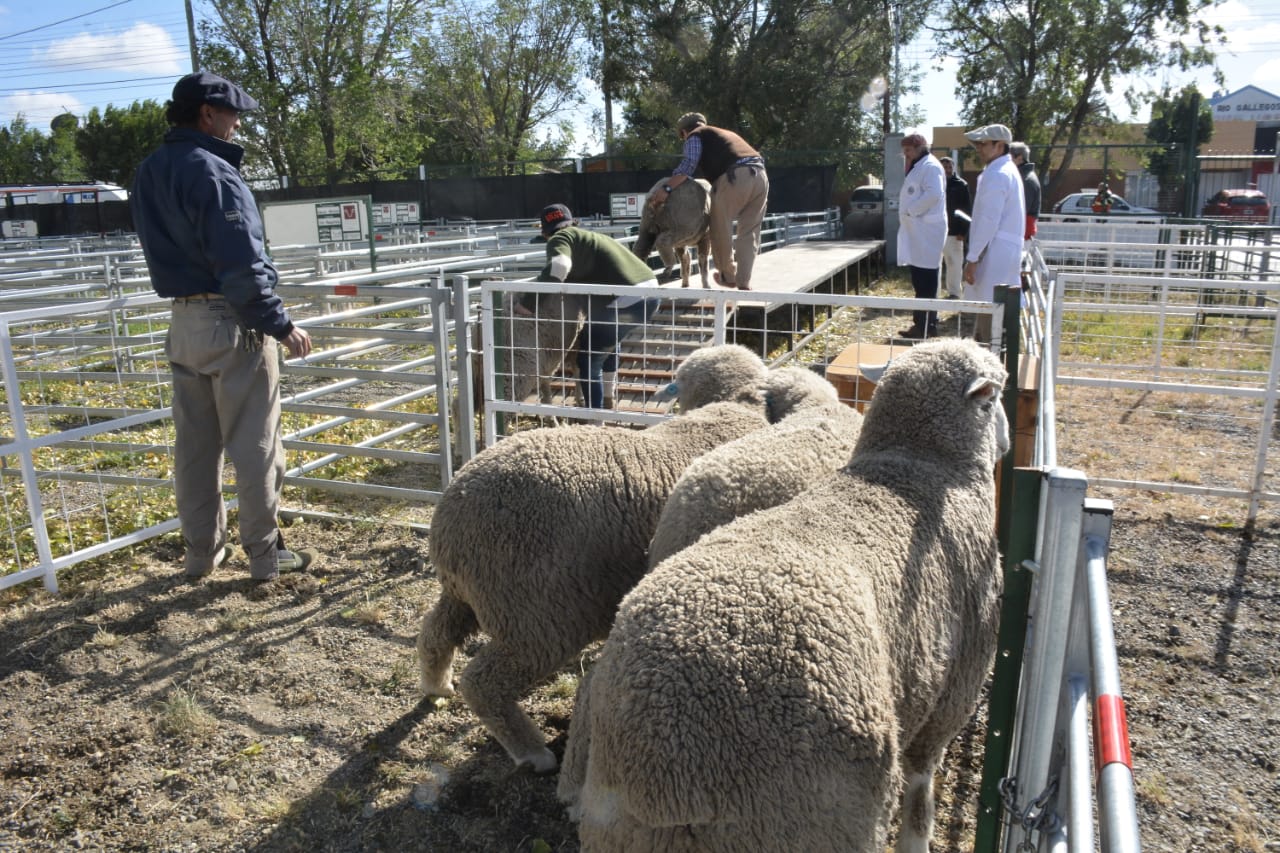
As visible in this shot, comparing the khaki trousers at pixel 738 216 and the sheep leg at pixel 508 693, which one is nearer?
the sheep leg at pixel 508 693

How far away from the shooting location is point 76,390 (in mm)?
9016

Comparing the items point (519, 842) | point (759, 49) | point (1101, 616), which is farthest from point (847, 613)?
point (759, 49)

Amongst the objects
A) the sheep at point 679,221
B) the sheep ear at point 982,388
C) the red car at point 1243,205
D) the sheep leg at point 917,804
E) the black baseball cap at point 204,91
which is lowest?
the sheep leg at point 917,804

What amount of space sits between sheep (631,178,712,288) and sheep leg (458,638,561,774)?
16.4 ft

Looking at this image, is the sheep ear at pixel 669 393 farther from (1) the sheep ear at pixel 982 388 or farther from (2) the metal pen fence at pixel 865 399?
(1) the sheep ear at pixel 982 388

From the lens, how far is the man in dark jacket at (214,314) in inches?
152

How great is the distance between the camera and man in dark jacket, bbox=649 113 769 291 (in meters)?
7.14

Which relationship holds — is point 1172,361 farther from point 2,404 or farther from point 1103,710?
point 2,404

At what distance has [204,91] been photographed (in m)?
3.94

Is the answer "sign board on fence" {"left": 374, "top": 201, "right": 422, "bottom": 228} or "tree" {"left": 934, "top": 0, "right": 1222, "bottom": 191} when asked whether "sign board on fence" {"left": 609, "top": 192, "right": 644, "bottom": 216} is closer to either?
"sign board on fence" {"left": 374, "top": 201, "right": 422, "bottom": 228}

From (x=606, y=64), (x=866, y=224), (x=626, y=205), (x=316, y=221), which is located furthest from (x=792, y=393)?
(x=606, y=64)

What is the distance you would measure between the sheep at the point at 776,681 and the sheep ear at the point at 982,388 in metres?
0.42

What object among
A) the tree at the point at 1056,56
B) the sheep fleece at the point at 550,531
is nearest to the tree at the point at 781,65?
the tree at the point at 1056,56

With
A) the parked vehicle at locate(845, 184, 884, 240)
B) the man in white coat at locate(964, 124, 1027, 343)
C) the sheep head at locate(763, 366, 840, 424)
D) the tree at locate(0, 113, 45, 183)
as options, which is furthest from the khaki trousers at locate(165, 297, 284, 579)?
the tree at locate(0, 113, 45, 183)
